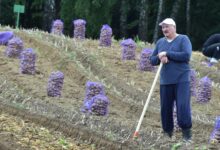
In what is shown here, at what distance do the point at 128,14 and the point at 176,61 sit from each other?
29.6 metres

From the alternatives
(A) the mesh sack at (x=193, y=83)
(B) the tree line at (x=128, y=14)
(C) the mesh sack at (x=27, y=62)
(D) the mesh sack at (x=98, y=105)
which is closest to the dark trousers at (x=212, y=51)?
(A) the mesh sack at (x=193, y=83)

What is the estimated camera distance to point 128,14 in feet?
123

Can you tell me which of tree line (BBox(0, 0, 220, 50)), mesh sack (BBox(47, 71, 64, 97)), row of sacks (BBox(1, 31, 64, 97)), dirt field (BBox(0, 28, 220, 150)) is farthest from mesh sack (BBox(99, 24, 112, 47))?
tree line (BBox(0, 0, 220, 50))

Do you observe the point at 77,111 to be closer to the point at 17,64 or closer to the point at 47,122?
the point at 47,122

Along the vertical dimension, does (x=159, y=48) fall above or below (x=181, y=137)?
above

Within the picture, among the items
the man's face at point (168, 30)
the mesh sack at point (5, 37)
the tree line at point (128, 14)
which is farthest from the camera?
the tree line at point (128, 14)

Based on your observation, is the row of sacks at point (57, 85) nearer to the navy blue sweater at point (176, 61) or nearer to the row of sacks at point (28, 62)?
the row of sacks at point (28, 62)

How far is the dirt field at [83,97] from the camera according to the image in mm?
7133

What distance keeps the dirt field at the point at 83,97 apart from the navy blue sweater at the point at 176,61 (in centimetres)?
76

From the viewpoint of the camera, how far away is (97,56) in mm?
13188

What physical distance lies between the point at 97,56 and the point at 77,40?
1.60m

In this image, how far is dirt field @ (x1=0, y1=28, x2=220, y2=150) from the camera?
7133 mm

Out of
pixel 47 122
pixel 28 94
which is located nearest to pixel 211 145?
pixel 47 122

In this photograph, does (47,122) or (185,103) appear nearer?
(47,122)
